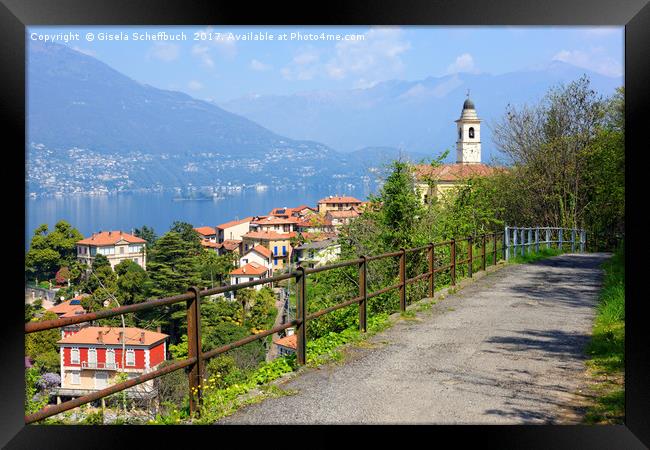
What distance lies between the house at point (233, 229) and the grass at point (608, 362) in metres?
35.2

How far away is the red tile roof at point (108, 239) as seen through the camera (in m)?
28.7

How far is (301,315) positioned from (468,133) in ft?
284

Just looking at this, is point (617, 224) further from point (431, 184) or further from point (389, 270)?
point (389, 270)

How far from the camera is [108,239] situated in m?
31.0

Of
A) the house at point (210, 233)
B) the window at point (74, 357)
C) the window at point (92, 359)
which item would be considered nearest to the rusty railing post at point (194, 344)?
the window at point (92, 359)

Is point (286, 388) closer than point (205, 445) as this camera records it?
No

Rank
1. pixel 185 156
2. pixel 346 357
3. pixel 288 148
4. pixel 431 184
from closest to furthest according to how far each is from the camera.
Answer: pixel 346 357
pixel 431 184
pixel 185 156
pixel 288 148

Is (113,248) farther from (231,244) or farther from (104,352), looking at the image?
(104,352)
